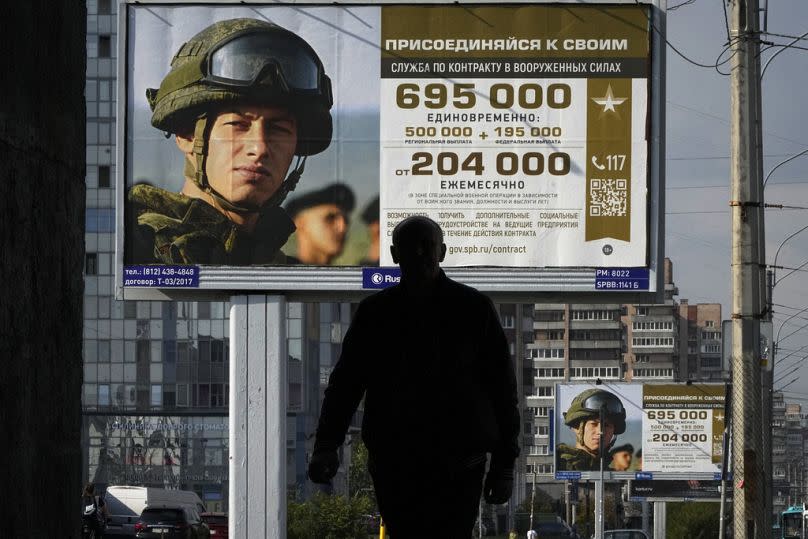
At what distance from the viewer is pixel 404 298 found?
4.99 metres

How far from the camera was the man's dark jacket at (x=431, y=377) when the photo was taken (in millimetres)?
4898

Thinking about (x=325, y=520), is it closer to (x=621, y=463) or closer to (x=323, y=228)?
(x=621, y=463)

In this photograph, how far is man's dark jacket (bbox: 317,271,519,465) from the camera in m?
4.90

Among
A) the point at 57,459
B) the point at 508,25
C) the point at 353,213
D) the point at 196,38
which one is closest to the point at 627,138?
the point at 508,25

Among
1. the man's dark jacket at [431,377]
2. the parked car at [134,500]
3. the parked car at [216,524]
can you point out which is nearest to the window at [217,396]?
the parked car at [134,500]

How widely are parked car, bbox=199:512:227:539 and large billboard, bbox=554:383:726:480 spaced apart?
23.8 meters

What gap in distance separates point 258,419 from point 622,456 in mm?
49435

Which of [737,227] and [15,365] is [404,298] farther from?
[737,227]

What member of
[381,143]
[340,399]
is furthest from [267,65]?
[340,399]

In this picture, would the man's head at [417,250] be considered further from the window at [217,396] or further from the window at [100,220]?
the window at [100,220]

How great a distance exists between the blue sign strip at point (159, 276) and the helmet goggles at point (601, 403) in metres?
49.3

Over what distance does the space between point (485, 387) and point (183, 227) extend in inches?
673

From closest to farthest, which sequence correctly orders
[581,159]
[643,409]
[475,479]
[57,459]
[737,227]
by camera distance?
[475,479], [57,459], [737,227], [581,159], [643,409]

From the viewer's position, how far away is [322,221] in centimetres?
2184
